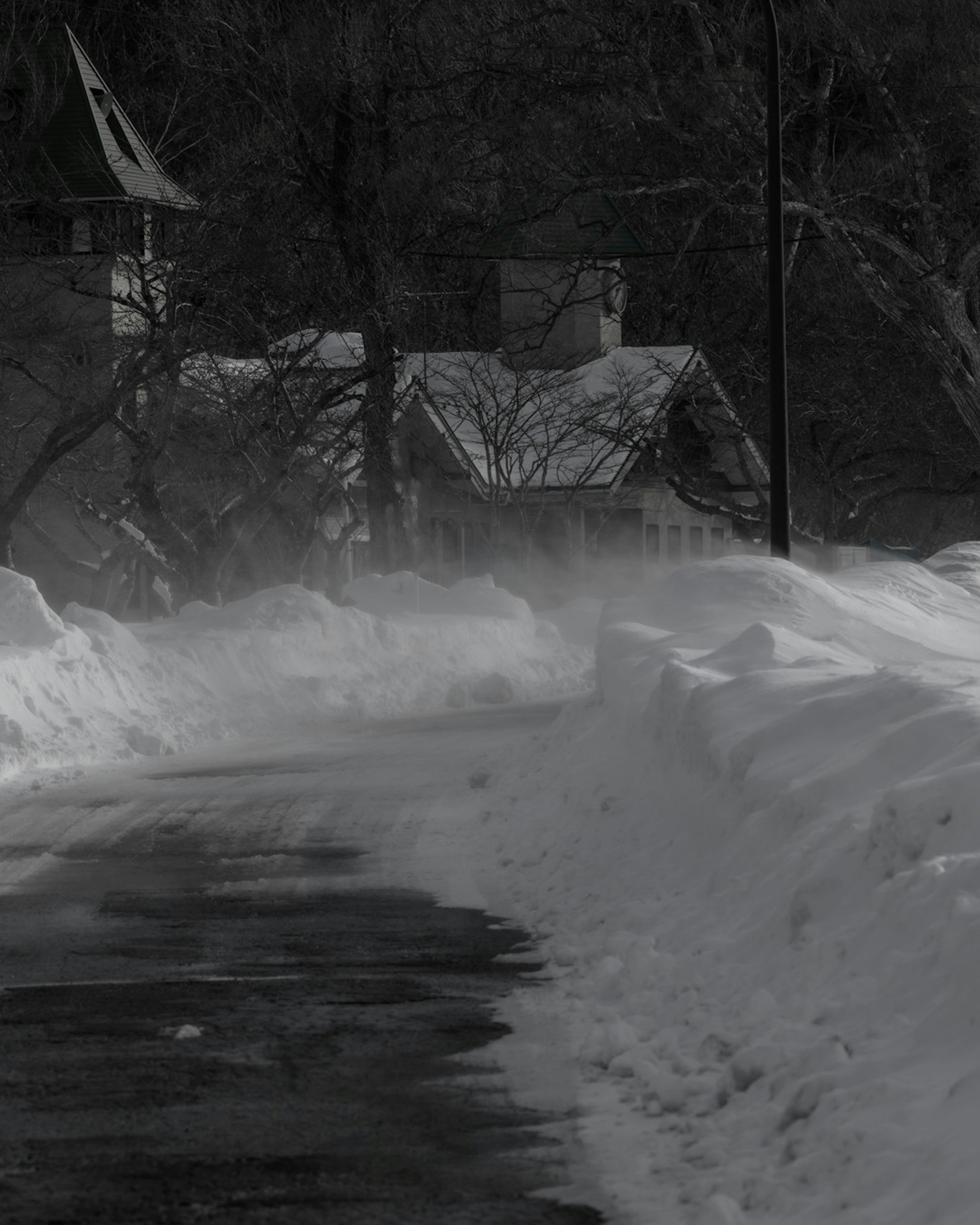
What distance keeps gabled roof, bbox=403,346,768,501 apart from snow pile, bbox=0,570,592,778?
24.4 ft

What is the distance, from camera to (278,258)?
89.2 ft

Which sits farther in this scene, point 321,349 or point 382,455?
point 321,349

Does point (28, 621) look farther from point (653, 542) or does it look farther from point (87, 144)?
point (653, 542)

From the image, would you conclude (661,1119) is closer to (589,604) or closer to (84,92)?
(589,604)

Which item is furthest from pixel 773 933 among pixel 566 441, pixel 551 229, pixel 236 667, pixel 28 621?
pixel 551 229

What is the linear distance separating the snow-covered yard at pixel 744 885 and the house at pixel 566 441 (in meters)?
14.8

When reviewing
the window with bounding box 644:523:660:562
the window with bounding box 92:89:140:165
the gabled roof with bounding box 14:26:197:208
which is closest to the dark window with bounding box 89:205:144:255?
the gabled roof with bounding box 14:26:197:208

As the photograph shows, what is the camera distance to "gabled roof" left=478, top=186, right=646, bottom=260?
79.4 feet

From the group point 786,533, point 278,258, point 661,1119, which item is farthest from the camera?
point 278,258

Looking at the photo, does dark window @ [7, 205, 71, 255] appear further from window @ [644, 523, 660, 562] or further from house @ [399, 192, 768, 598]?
window @ [644, 523, 660, 562]

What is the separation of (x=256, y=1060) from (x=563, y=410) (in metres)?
28.2

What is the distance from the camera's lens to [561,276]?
2592 cm

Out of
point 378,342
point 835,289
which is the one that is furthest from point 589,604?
point 835,289

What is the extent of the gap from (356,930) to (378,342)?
2110 cm
